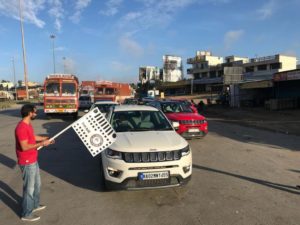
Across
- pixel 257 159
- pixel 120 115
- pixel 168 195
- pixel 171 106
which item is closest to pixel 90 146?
pixel 168 195

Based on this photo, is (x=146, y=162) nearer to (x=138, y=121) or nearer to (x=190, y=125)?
(x=138, y=121)

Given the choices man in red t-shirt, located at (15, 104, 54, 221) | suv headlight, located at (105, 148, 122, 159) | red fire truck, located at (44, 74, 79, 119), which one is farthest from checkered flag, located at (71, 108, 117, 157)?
red fire truck, located at (44, 74, 79, 119)

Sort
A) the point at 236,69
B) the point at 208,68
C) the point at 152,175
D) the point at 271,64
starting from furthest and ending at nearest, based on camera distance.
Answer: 1. the point at 208,68
2. the point at 271,64
3. the point at 236,69
4. the point at 152,175

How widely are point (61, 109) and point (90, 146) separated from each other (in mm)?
17561

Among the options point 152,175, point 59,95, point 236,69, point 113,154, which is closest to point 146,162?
point 152,175

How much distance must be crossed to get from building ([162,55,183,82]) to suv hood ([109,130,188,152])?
9736 cm

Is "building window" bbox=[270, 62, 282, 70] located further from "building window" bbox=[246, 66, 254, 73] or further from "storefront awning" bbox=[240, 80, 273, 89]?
"storefront awning" bbox=[240, 80, 273, 89]

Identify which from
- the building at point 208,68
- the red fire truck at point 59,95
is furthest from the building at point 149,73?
the red fire truck at point 59,95

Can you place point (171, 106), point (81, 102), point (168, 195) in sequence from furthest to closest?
point (81, 102) → point (171, 106) → point (168, 195)

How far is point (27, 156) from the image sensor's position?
184 inches

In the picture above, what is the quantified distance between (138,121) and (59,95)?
52.4 ft

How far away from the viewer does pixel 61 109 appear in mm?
22094

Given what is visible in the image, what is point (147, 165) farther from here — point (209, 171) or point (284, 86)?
point (284, 86)

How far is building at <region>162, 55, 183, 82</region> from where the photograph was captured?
104 m
